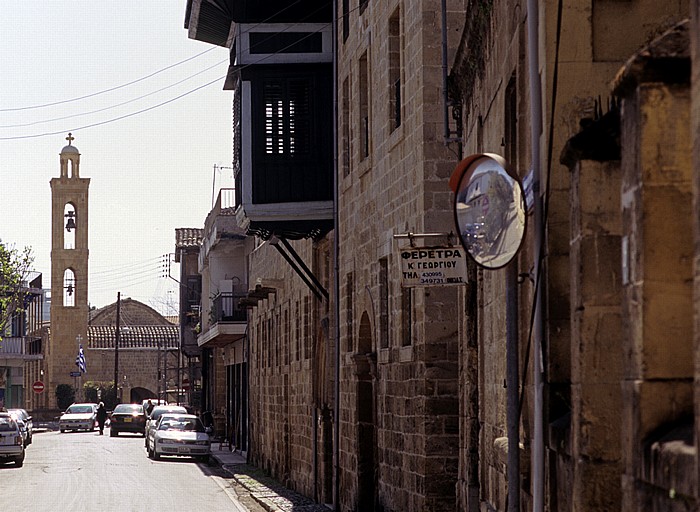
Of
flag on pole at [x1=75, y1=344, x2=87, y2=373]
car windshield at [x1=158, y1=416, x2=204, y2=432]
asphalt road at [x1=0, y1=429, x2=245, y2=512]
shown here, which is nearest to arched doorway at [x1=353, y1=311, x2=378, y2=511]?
asphalt road at [x1=0, y1=429, x2=245, y2=512]

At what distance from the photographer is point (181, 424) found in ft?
138

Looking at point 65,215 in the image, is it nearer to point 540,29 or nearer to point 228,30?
point 228,30

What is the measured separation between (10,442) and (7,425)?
430mm

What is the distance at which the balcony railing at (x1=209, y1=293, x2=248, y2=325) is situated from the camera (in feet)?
143

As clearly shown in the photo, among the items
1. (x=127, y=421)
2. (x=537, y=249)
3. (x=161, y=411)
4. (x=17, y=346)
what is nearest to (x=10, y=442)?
(x=161, y=411)

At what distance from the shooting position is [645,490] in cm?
525

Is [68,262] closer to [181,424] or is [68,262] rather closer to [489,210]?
[181,424]

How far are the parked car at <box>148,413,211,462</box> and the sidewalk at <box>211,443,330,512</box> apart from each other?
2.08 ft

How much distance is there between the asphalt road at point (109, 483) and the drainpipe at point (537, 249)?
53.1ft

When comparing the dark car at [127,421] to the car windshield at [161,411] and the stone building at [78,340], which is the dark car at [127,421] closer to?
the car windshield at [161,411]

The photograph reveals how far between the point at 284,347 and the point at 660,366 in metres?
26.2

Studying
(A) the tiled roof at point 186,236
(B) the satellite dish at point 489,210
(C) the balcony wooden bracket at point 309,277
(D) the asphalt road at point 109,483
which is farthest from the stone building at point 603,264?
(A) the tiled roof at point 186,236

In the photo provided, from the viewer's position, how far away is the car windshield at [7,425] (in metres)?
36.4

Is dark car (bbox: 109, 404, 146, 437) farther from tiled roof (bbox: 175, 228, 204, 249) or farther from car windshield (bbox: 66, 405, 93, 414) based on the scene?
tiled roof (bbox: 175, 228, 204, 249)
